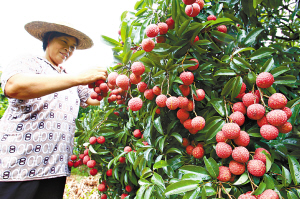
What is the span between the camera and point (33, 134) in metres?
1.25

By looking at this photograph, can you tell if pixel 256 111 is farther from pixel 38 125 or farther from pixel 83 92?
pixel 83 92

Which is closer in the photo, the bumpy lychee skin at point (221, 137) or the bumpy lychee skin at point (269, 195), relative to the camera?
the bumpy lychee skin at point (269, 195)

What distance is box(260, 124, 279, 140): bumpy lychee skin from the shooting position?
59 centimetres

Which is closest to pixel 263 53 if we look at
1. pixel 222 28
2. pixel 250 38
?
pixel 250 38

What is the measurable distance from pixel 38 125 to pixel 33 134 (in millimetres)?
68

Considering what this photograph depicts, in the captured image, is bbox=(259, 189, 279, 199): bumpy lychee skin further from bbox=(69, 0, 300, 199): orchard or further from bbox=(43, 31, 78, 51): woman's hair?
bbox=(43, 31, 78, 51): woman's hair

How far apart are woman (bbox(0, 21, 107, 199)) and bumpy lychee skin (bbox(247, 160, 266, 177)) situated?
35.4 inches

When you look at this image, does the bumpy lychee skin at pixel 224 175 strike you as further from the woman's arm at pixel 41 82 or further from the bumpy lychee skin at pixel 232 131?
the woman's arm at pixel 41 82

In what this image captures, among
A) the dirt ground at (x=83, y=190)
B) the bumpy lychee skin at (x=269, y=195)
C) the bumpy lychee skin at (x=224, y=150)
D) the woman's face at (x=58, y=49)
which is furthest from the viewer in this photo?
the dirt ground at (x=83, y=190)

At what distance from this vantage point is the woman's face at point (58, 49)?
153 centimetres

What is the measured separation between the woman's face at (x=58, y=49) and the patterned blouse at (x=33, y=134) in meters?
0.14

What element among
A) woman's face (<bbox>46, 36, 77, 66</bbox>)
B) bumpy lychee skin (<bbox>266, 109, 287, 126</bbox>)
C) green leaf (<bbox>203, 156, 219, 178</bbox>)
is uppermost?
woman's face (<bbox>46, 36, 77, 66</bbox>)

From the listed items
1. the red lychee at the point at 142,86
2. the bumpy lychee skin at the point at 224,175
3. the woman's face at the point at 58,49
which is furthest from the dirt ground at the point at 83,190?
the bumpy lychee skin at the point at 224,175

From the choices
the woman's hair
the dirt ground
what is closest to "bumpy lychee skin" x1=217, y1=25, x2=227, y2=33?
the woman's hair
